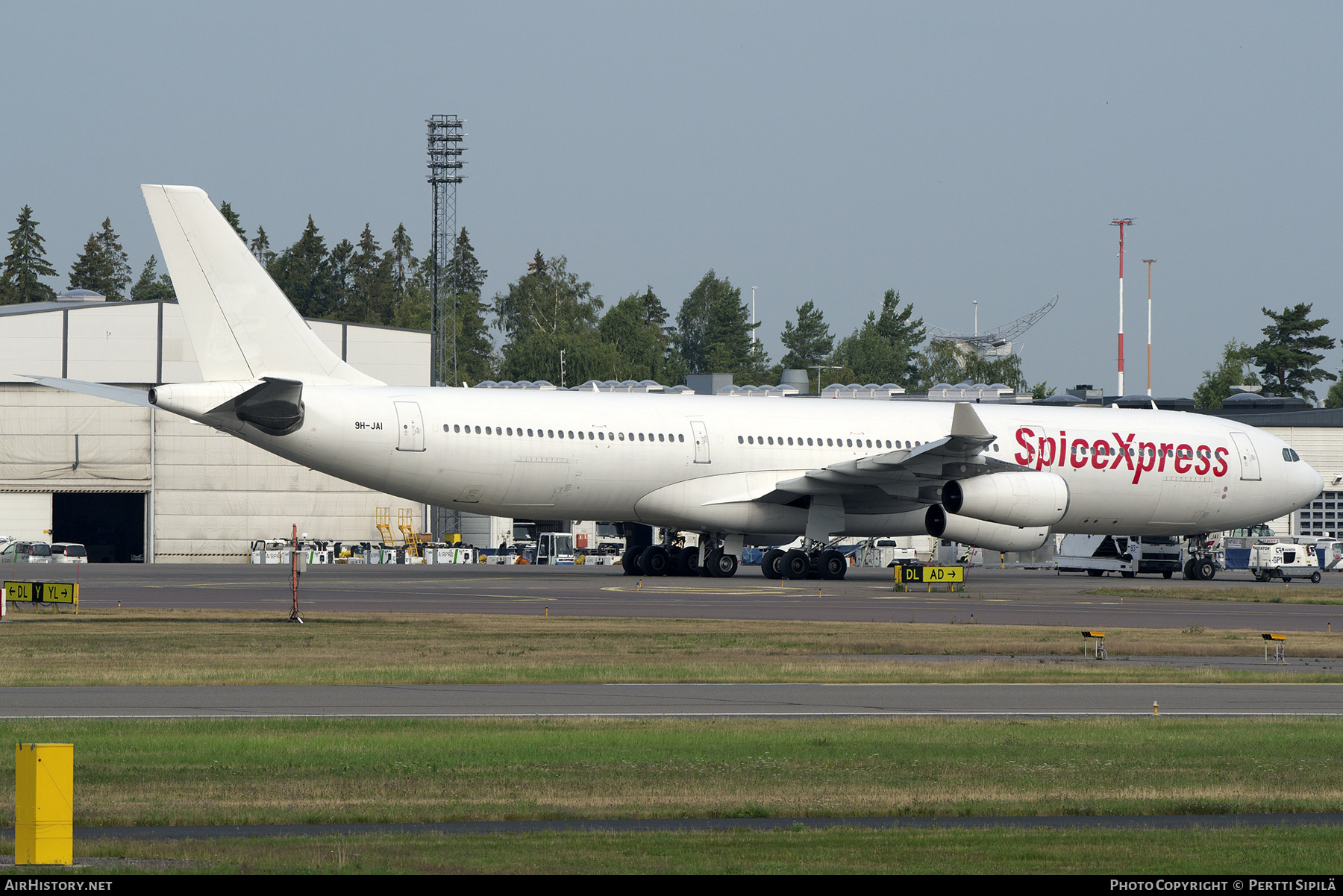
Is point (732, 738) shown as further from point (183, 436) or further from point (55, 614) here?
point (183, 436)

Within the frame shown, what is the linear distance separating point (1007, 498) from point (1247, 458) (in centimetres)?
1035

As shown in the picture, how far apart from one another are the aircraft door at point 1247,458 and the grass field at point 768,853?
39.8m

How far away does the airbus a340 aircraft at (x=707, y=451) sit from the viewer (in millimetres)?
36656

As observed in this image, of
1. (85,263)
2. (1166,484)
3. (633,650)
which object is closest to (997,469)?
(1166,484)

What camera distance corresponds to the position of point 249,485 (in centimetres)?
7312

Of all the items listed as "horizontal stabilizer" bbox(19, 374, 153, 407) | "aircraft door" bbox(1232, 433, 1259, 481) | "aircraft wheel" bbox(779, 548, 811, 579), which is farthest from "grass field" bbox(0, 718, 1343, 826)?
"aircraft door" bbox(1232, 433, 1259, 481)

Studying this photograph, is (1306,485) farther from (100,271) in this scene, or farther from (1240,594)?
(100,271)

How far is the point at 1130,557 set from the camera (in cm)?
5341

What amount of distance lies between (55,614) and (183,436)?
1799 inches

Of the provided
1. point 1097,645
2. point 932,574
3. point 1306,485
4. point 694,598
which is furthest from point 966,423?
point 1097,645

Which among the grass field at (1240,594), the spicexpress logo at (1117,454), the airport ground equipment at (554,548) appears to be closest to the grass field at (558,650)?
the grass field at (1240,594)

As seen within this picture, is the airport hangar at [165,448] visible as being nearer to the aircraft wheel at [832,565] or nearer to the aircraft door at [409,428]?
the aircraft wheel at [832,565]

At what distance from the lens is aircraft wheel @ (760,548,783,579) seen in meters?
43.1

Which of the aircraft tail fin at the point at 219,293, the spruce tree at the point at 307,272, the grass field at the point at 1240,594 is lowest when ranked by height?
the grass field at the point at 1240,594
